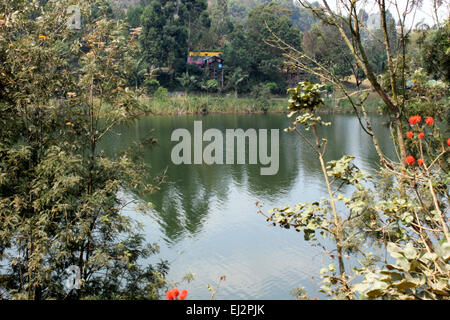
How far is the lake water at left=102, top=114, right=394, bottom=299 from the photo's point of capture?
6.29 metres

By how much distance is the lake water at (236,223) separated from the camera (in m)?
6.29

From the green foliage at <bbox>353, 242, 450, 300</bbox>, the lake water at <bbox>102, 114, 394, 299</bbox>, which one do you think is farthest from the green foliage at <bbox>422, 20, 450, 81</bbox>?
the green foliage at <bbox>353, 242, 450, 300</bbox>

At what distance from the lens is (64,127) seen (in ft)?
15.7

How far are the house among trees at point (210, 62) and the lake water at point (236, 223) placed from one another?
49.7 ft

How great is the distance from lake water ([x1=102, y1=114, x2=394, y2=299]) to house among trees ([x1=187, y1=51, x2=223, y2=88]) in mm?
15143

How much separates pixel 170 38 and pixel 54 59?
24.4m

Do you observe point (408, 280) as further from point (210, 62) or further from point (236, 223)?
point (210, 62)

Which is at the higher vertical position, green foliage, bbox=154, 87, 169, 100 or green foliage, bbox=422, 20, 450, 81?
green foliage, bbox=154, 87, 169, 100

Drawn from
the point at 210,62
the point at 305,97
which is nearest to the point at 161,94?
the point at 210,62

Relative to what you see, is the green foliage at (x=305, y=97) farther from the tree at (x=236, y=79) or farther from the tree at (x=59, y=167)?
the tree at (x=236, y=79)

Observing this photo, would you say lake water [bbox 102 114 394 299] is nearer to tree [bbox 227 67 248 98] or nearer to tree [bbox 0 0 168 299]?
tree [bbox 0 0 168 299]

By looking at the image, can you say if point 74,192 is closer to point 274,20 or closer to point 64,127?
point 64,127

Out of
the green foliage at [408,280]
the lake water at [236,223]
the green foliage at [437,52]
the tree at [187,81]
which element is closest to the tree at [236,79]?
the tree at [187,81]
